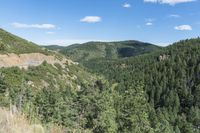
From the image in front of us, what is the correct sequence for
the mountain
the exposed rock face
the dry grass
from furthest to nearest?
1. the exposed rock face
2. the mountain
3. the dry grass

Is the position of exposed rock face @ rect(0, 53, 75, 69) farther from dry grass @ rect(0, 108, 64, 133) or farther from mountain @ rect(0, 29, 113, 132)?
dry grass @ rect(0, 108, 64, 133)

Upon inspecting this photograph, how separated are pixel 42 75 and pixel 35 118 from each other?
88384 millimetres

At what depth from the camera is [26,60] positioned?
104 metres

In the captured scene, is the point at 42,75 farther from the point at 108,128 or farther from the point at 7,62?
the point at 108,128

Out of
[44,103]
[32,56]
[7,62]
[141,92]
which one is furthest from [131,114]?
[32,56]

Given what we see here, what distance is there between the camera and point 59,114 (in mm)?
55188

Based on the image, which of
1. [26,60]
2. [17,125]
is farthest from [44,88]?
[17,125]

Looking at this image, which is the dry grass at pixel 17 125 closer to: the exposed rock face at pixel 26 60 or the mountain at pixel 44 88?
the mountain at pixel 44 88

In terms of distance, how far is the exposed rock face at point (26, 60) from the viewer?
300 feet

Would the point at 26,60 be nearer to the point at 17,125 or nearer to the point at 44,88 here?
the point at 44,88

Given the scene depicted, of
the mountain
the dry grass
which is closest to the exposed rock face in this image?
the mountain

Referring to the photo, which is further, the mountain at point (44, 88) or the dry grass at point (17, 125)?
the mountain at point (44, 88)

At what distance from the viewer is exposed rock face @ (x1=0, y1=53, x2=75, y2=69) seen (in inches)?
3600

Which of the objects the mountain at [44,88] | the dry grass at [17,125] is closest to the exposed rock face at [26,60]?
the mountain at [44,88]
